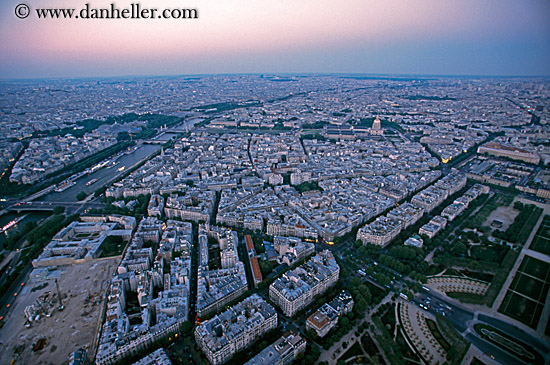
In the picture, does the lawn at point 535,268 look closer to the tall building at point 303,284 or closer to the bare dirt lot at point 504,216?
the bare dirt lot at point 504,216

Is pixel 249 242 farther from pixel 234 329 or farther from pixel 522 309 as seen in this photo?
pixel 522 309

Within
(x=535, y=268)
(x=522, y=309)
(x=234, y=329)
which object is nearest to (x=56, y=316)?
(x=234, y=329)

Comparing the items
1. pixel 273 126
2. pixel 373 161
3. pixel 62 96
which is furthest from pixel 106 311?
pixel 62 96

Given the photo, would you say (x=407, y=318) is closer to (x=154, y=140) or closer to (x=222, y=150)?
(x=222, y=150)

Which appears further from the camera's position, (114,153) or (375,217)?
(114,153)

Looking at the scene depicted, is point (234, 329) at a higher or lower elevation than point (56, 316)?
higher

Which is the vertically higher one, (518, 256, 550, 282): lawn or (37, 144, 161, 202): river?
(37, 144, 161, 202): river

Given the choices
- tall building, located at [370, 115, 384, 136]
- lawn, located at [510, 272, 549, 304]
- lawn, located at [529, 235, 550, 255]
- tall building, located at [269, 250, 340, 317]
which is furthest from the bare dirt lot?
tall building, located at [370, 115, 384, 136]

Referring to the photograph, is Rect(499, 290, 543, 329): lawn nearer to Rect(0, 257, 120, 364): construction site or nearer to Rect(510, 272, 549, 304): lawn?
Rect(510, 272, 549, 304): lawn
